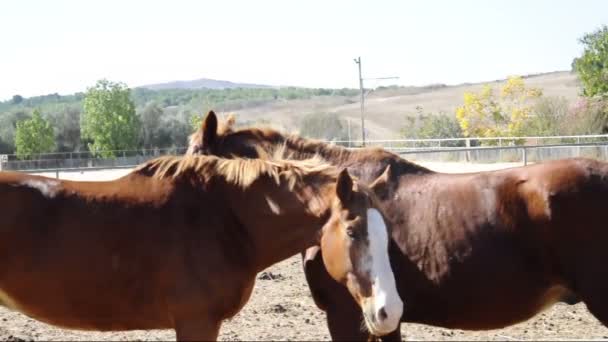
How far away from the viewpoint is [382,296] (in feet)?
12.3

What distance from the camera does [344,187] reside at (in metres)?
3.96

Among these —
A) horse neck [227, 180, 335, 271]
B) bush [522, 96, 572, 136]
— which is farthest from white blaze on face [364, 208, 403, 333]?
bush [522, 96, 572, 136]

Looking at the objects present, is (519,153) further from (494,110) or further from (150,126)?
(150,126)

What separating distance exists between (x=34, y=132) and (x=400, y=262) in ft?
172

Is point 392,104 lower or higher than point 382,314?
lower

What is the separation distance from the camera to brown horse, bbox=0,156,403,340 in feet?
13.0

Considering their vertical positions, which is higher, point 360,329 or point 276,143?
point 276,143

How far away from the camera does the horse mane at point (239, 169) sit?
4.28 m

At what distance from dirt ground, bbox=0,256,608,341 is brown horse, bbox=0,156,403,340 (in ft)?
8.11

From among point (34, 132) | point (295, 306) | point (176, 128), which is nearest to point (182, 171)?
point (295, 306)

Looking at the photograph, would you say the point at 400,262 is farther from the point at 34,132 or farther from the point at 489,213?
the point at 34,132

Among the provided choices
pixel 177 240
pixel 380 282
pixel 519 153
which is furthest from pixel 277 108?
pixel 380 282

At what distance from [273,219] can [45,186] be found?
128cm

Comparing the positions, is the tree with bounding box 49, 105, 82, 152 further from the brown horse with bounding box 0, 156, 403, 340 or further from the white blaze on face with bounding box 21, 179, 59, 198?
the brown horse with bounding box 0, 156, 403, 340
